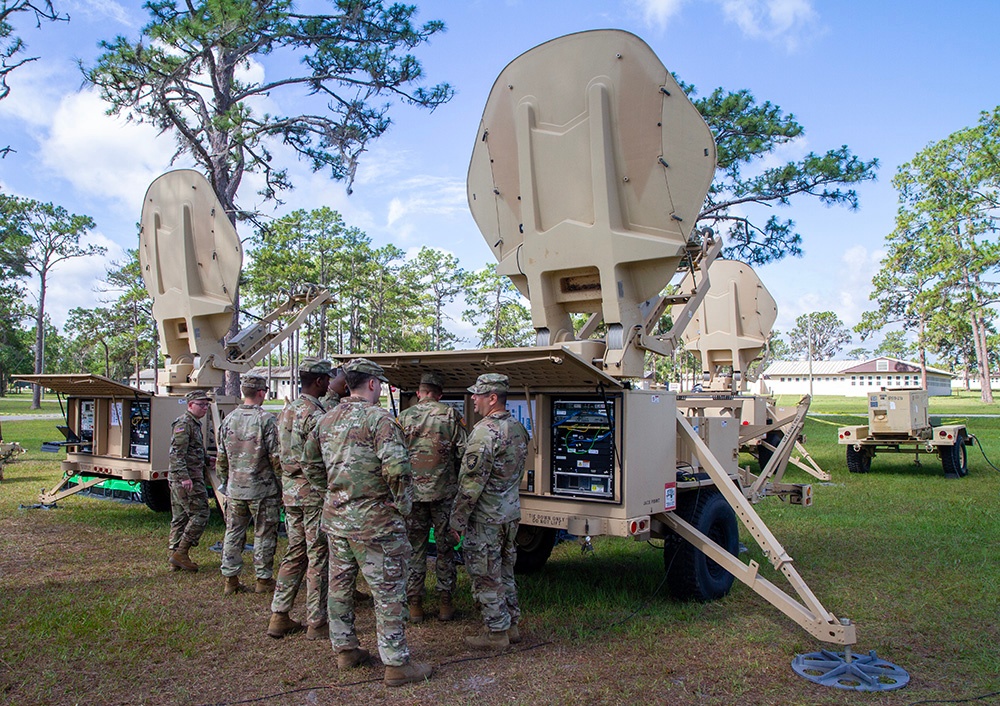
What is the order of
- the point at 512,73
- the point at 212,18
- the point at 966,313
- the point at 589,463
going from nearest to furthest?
the point at 589,463, the point at 512,73, the point at 212,18, the point at 966,313

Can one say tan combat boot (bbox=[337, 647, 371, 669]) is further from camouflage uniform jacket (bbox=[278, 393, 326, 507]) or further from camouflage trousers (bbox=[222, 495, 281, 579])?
camouflage trousers (bbox=[222, 495, 281, 579])

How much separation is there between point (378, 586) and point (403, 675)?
0.54 metres

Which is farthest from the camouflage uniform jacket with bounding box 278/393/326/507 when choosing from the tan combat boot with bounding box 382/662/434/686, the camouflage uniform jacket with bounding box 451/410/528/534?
the tan combat boot with bounding box 382/662/434/686

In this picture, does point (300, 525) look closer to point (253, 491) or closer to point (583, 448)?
point (253, 491)

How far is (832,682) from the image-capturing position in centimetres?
480

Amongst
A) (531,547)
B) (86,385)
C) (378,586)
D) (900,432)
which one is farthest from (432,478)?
(900,432)

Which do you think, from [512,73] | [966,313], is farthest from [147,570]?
[966,313]

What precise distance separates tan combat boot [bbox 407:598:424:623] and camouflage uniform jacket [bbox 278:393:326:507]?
3.67 feet

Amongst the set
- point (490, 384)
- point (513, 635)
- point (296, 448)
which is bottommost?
point (513, 635)

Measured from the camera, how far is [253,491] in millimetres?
6598

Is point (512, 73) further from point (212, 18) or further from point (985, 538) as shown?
point (212, 18)

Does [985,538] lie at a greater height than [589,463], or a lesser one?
lesser

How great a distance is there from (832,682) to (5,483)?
13570mm

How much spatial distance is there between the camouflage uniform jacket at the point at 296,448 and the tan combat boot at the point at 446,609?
1.26m
